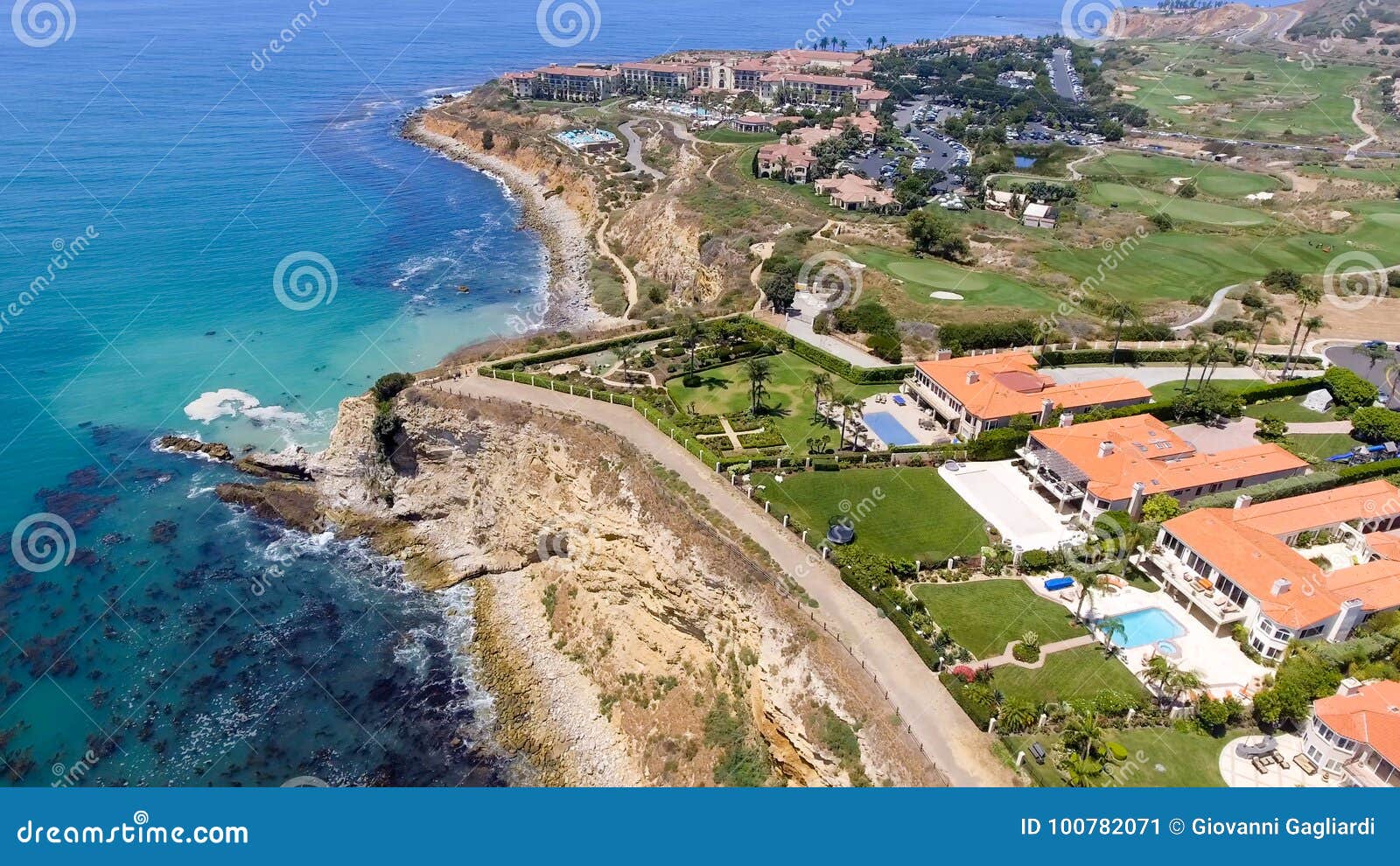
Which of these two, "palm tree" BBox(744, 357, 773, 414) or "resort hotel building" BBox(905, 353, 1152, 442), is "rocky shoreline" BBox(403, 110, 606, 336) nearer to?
"palm tree" BBox(744, 357, 773, 414)

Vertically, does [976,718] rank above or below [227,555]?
above

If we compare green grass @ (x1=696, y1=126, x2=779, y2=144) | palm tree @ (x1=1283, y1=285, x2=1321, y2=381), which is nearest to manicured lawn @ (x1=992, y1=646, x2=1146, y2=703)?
palm tree @ (x1=1283, y1=285, x2=1321, y2=381)

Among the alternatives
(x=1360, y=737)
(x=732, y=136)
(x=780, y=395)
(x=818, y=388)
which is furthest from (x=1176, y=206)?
(x=1360, y=737)

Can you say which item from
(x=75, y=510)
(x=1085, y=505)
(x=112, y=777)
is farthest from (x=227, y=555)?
(x=1085, y=505)

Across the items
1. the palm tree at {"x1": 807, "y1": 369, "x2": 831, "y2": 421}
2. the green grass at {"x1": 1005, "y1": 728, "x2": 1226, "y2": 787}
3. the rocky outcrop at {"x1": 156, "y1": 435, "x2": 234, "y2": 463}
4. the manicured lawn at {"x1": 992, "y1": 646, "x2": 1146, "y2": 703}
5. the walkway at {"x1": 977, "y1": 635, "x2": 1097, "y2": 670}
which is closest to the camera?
the green grass at {"x1": 1005, "y1": 728, "x2": 1226, "y2": 787}

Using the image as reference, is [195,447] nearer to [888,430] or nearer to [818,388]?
[818,388]

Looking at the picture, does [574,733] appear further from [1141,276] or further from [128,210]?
[128,210]

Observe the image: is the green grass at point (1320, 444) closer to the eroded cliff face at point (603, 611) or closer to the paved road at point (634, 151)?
the eroded cliff face at point (603, 611)
